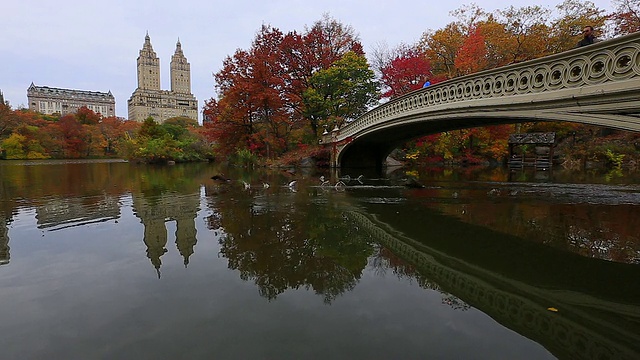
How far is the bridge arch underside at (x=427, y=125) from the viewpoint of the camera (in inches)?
233

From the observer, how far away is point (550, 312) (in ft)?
A: 9.50

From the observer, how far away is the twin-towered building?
380 feet

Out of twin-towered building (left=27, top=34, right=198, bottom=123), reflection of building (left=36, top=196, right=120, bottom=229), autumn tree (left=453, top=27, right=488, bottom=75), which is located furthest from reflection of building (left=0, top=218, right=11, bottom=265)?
twin-towered building (left=27, top=34, right=198, bottom=123)

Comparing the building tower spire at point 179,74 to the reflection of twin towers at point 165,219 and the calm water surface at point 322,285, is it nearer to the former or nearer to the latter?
the reflection of twin towers at point 165,219

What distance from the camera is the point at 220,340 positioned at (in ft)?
8.18

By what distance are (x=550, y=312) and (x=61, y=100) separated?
150 meters

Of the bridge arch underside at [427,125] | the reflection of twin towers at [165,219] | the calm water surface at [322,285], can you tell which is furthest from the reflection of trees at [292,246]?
the bridge arch underside at [427,125]

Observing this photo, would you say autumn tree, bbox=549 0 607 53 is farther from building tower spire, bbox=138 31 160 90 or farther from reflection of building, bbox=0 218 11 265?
building tower spire, bbox=138 31 160 90

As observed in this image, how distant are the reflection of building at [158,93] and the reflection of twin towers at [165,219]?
116 metres

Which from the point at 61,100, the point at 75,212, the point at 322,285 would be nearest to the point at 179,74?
the point at 61,100

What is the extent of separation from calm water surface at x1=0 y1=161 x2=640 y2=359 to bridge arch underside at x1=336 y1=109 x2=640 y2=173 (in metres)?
1.84

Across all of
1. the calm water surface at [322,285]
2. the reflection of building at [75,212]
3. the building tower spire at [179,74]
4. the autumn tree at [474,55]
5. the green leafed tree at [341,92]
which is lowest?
the calm water surface at [322,285]

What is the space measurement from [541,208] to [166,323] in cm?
781

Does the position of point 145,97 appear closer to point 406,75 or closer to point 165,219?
point 406,75
